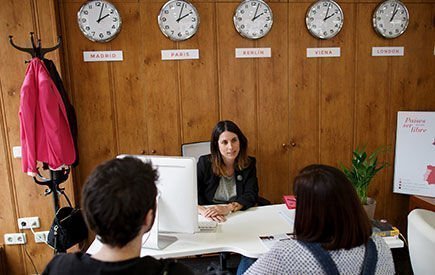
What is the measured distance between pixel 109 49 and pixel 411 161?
2680mm

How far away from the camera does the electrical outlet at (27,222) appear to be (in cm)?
273

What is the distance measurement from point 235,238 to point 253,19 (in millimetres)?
1809

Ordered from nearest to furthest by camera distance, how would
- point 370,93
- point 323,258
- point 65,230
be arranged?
point 323,258, point 65,230, point 370,93

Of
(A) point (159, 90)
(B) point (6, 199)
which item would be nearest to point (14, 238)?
(B) point (6, 199)

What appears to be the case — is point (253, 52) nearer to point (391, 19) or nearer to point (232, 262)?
point (391, 19)

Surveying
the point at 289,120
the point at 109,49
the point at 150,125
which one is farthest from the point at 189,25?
the point at 289,120

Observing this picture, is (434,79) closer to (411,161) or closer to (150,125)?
(411,161)

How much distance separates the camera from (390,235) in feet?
5.96

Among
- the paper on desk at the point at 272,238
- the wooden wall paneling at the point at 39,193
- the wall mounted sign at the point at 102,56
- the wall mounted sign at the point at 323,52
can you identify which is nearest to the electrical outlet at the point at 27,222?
the wooden wall paneling at the point at 39,193

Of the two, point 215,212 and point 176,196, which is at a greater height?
point 176,196

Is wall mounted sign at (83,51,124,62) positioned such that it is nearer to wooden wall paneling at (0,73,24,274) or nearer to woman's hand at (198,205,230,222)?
wooden wall paneling at (0,73,24,274)

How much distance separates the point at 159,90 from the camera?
2.90m

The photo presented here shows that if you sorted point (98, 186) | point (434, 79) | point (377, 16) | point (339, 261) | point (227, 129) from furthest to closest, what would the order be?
1. point (434, 79)
2. point (377, 16)
3. point (227, 129)
4. point (339, 261)
5. point (98, 186)

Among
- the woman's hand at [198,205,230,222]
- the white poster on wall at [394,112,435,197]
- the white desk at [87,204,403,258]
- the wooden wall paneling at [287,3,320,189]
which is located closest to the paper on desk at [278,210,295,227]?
the white desk at [87,204,403,258]
